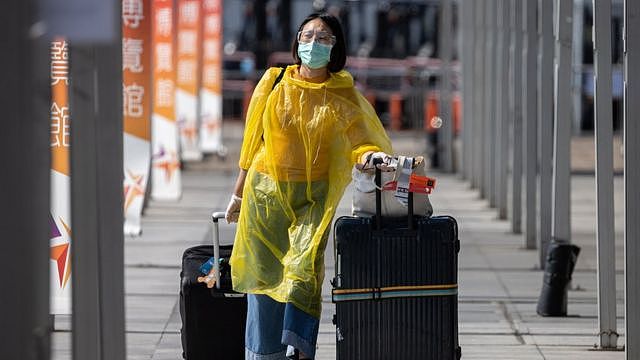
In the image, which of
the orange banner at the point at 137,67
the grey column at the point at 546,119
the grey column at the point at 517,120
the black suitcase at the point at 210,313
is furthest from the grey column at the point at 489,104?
the black suitcase at the point at 210,313

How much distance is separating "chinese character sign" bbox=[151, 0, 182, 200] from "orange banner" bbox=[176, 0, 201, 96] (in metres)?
3.36

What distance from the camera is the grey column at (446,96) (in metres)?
22.7

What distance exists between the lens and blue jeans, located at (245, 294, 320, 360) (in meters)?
6.39

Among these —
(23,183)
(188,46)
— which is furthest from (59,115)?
(188,46)

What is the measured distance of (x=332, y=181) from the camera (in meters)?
6.41

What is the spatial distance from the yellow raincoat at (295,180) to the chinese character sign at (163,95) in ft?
34.3

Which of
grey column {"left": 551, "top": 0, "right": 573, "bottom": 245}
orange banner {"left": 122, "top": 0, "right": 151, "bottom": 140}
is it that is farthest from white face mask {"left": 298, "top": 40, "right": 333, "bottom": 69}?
orange banner {"left": 122, "top": 0, "right": 151, "bottom": 140}

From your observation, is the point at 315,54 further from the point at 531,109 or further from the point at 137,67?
the point at 137,67

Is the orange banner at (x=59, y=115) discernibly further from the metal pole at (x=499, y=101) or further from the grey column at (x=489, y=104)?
the grey column at (x=489, y=104)

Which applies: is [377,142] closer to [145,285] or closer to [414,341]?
[414,341]

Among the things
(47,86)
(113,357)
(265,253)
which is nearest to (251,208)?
(265,253)

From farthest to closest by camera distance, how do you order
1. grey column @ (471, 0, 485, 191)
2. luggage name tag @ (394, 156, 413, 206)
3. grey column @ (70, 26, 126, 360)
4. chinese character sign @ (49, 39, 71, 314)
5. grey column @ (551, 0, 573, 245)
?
1. grey column @ (471, 0, 485, 191)
2. grey column @ (551, 0, 573, 245)
3. chinese character sign @ (49, 39, 71, 314)
4. luggage name tag @ (394, 156, 413, 206)
5. grey column @ (70, 26, 126, 360)

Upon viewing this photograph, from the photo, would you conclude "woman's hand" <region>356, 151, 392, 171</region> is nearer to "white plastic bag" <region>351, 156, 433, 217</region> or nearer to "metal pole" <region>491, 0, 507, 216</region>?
"white plastic bag" <region>351, 156, 433, 217</region>

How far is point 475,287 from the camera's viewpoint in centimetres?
1105
